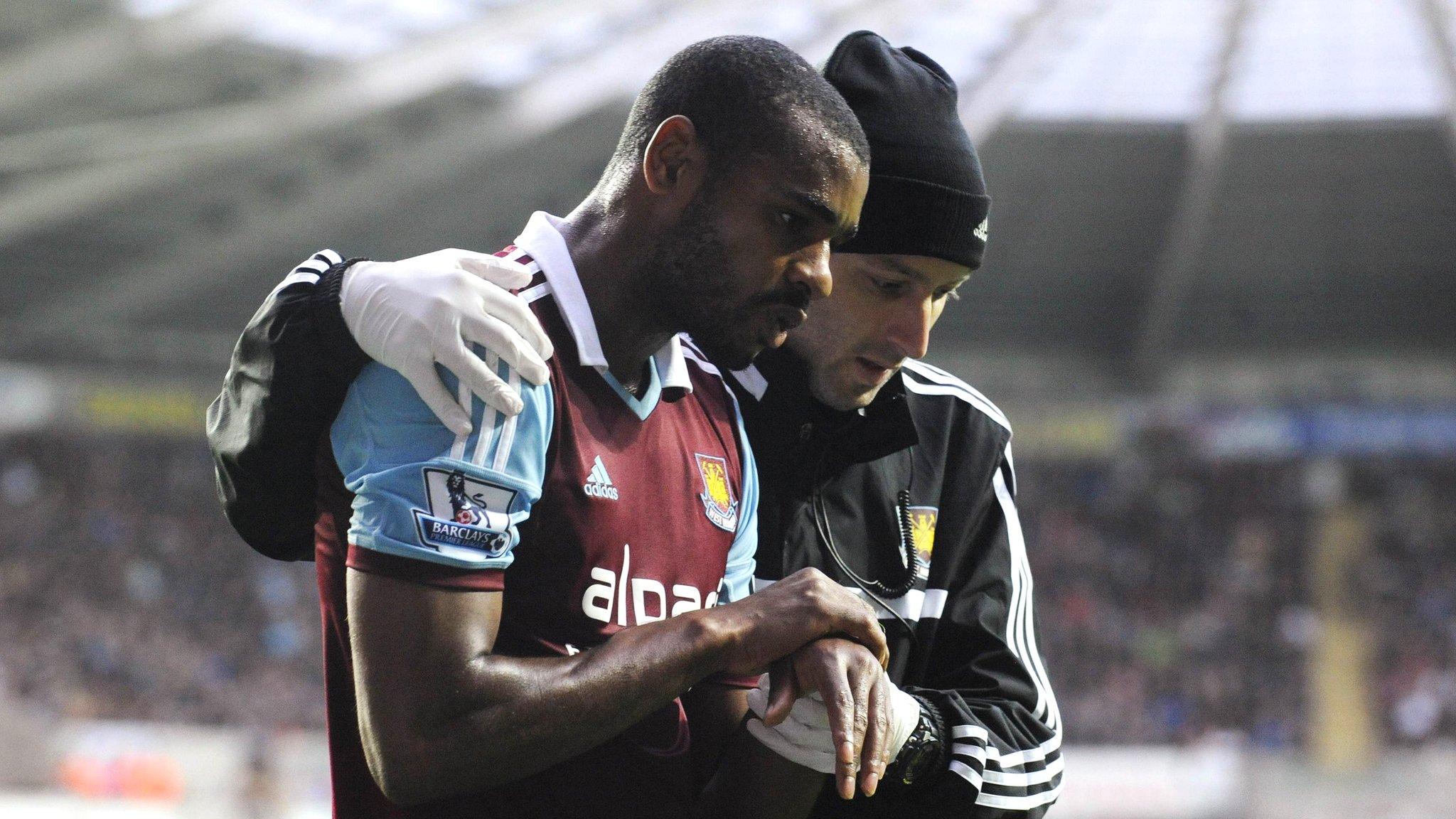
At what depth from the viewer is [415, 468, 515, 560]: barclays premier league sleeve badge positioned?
1626mm

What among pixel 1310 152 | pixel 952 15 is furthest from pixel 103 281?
pixel 1310 152

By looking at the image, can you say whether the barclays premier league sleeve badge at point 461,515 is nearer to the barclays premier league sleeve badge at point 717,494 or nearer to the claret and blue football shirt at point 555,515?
the claret and blue football shirt at point 555,515

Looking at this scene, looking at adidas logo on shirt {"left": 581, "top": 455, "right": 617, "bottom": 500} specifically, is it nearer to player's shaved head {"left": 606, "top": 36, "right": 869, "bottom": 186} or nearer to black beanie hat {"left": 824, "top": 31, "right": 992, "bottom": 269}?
player's shaved head {"left": 606, "top": 36, "right": 869, "bottom": 186}

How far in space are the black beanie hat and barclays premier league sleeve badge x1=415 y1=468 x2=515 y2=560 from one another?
0.93 meters


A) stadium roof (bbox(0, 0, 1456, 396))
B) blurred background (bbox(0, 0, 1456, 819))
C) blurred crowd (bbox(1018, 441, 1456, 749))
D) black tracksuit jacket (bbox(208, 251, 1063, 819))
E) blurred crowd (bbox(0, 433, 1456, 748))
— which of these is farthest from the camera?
blurred crowd (bbox(1018, 441, 1456, 749))

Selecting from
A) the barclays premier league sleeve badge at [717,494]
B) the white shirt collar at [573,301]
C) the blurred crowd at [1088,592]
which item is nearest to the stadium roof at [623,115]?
the blurred crowd at [1088,592]

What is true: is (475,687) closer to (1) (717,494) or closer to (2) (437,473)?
(2) (437,473)

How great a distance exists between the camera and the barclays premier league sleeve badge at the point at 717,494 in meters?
2.00

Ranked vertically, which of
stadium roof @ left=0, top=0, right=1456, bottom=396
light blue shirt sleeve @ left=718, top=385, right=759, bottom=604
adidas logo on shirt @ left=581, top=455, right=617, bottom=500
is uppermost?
adidas logo on shirt @ left=581, top=455, right=617, bottom=500

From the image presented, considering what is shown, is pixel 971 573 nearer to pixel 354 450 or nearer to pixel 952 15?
pixel 354 450

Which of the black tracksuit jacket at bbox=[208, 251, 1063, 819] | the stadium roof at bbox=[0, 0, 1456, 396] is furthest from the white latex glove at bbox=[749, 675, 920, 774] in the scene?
the stadium roof at bbox=[0, 0, 1456, 396]

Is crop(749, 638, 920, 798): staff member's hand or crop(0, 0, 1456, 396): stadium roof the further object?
crop(0, 0, 1456, 396): stadium roof

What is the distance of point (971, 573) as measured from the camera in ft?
7.87

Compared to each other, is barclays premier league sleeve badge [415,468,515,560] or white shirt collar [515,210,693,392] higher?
white shirt collar [515,210,693,392]
